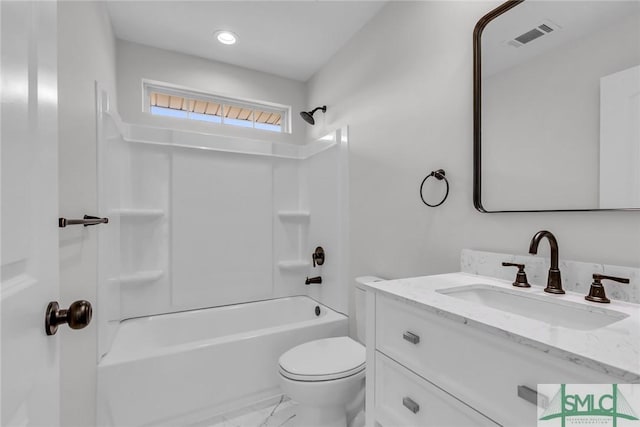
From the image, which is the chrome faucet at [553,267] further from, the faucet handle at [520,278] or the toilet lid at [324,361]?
the toilet lid at [324,361]

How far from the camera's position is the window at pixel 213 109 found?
2.58 m

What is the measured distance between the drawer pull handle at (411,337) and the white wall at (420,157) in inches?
25.1

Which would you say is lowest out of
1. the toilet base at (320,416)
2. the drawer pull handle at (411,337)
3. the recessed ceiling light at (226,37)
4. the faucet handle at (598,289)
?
the toilet base at (320,416)

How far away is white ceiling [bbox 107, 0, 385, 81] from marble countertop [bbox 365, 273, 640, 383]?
6.25 ft

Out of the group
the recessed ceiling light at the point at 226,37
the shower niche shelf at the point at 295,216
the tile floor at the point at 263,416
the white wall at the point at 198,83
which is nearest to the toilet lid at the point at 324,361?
the tile floor at the point at 263,416

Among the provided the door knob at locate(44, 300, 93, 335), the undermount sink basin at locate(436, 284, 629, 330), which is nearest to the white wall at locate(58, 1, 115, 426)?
the door knob at locate(44, 300, 93, 335)

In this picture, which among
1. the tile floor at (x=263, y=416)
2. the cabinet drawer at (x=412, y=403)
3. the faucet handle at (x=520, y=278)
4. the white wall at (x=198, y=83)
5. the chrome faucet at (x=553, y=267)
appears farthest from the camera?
the white wall at (x=198, y=83)

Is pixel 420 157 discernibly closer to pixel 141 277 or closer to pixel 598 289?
pixel 598 289

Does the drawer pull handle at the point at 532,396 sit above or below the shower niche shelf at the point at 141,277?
above

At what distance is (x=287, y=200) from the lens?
2.95 m

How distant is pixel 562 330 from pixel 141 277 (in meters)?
2.51

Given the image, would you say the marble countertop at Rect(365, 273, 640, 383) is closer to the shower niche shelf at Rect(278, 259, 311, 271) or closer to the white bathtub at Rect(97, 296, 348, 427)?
the white bathtub at Rect(97, 296, 348, 427)

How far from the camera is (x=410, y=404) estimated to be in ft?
3.03

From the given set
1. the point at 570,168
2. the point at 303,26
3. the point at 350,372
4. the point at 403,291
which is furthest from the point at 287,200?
the point at 570,168
